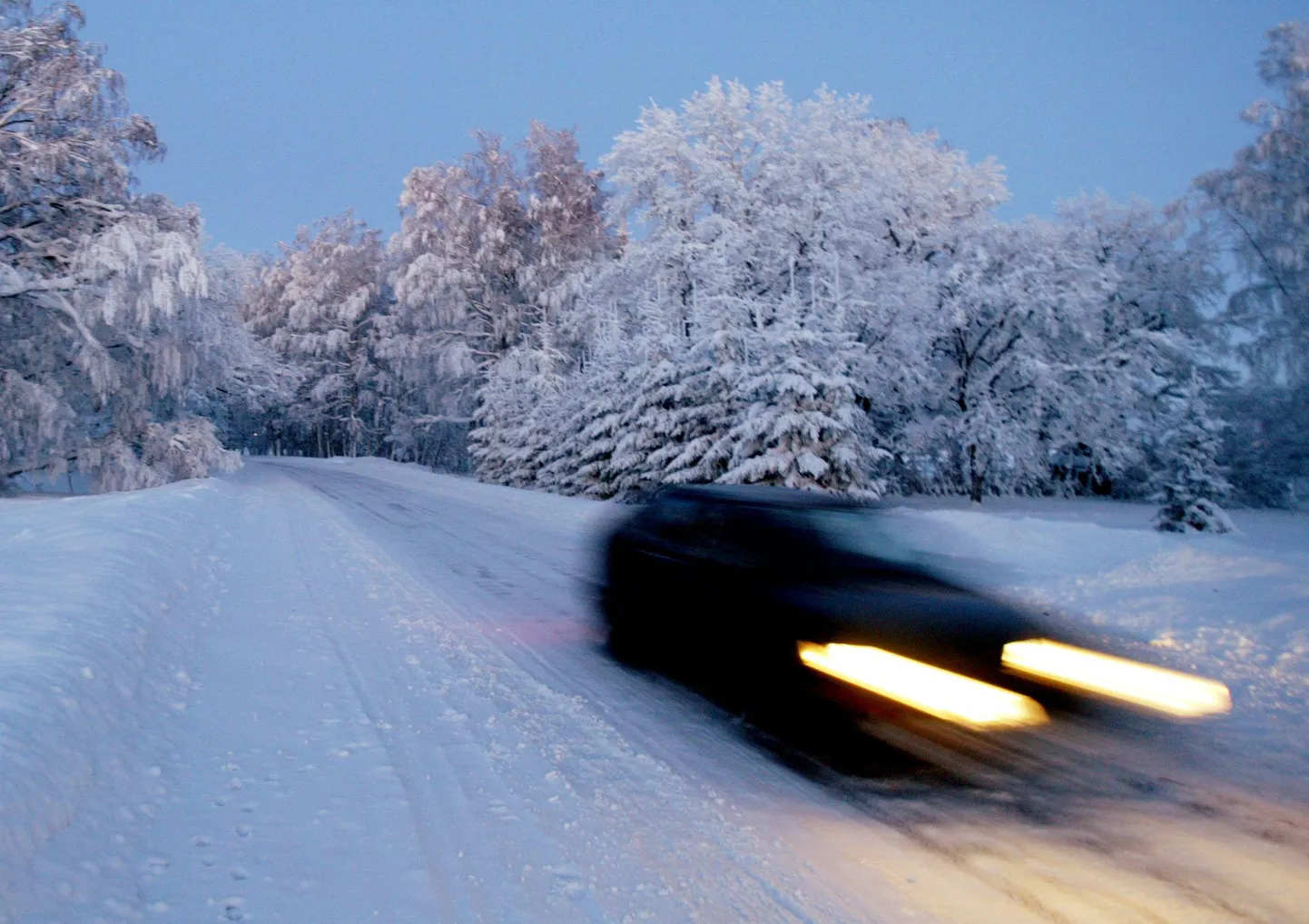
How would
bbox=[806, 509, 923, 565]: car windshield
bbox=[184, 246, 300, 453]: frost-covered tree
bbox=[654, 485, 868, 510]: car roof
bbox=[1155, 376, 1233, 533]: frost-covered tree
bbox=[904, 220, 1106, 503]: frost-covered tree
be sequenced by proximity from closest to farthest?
bbox=[806, 509, 923, 565]: car windshield
bbox=[654, 485, 868, 510]: car roof
bbox=[1155, 376, 1233, 533]: frost-covered tree
bbox=[184, 246, 300, 453]: frost-covered tree
bbox=[904, 220, 1106, 503]: frost-covered tree

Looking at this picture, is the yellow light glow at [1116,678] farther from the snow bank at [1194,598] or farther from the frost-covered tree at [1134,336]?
the frost-covered tree at [1134,336]

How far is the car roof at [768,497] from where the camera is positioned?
6.52 m

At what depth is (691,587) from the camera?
662 centimetres

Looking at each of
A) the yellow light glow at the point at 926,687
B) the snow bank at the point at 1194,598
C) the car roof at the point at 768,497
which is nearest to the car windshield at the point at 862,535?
the car roof at the point at 768,497

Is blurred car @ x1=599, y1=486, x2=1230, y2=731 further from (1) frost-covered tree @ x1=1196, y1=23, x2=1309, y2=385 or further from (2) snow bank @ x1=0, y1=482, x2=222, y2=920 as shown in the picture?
(1) frost-covered tree @ x1=1196, y1=23, x2=1309, y2=385

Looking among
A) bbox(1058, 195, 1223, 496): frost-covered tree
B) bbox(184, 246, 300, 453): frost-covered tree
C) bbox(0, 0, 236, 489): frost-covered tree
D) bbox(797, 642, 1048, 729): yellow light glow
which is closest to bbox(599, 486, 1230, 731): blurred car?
bbox(797, 642, 1048, 729): yellow light glow

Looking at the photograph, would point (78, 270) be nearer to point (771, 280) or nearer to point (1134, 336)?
point (771, 280)

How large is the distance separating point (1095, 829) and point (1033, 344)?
24.2 metres

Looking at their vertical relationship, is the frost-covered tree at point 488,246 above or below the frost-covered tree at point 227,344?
above

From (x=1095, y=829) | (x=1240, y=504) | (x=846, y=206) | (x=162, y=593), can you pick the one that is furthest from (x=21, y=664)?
(x=1240, y=504)

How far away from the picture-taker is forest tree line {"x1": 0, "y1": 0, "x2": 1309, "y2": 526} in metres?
21.0

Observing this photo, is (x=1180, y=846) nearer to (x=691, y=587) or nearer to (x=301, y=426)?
(x=691, y=587)

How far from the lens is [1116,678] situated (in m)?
5.29

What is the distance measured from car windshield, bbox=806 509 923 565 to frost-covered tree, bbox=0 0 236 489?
20843mm
